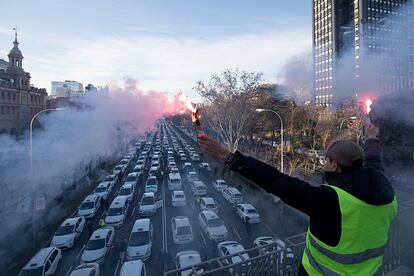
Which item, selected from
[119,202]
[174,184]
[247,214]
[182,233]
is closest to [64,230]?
[119,202]

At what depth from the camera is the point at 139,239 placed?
14969mm

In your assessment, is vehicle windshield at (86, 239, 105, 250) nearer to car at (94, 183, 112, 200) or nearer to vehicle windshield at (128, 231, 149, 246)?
vehicle windshield at (128, 231, 149, 246)

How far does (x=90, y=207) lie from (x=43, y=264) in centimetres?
814

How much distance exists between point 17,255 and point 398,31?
2001 cm

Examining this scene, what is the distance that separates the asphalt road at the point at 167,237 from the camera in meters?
13.9

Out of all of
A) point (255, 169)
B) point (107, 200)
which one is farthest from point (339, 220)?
point (107, 200)

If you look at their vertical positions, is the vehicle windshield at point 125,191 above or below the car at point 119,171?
below

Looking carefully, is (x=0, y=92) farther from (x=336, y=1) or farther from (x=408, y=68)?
(x=408, y=68)

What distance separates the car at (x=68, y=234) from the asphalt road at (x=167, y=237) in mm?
402

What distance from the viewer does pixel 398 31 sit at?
1240 cm

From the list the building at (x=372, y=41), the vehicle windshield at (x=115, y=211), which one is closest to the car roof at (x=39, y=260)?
the vehicle windshield at (x=115, y=211)

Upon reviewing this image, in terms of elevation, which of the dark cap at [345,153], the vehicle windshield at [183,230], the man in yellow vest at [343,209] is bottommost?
the vehicle windshield at [183,230]

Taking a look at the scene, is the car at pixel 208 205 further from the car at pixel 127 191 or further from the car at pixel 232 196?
the car at pixel 127 191

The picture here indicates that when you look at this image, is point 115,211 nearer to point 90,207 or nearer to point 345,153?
point 90,207
